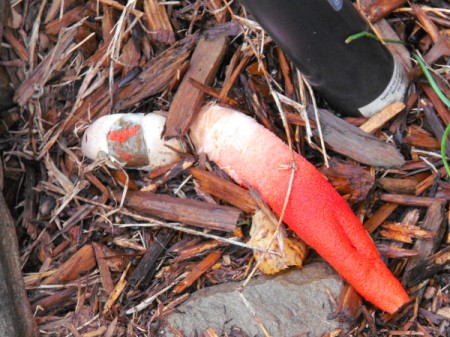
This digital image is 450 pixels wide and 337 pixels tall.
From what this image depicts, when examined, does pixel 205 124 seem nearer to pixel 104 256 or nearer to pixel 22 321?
pixel 104 256

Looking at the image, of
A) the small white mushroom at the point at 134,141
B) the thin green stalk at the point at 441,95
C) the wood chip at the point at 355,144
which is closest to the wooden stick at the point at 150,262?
the small white mushroom at the point at 134,141

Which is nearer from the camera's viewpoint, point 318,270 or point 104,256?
point 318,270

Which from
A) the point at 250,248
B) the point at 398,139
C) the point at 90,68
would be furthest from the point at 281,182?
the point at 90,68

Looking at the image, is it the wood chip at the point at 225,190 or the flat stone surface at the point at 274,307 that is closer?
the flat stone surface at the point at 274,307

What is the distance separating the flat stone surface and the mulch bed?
4cm

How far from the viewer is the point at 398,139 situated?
2064 mm

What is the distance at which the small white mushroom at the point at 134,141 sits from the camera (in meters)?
2.13

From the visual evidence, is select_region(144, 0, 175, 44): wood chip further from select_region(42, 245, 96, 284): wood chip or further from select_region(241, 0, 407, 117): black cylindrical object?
select_region(42, 245, 96, 284): wood chip

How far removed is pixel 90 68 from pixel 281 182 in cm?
88

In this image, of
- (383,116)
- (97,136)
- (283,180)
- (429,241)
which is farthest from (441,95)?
(97,136)

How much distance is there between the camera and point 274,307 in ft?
6.26

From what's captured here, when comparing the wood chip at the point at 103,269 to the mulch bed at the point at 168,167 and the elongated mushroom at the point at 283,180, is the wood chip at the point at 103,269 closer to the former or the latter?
the mulch bed at the point at 168,167

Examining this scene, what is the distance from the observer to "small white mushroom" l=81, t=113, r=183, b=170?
2135 millimetres

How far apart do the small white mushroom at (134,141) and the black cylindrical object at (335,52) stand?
51cm
